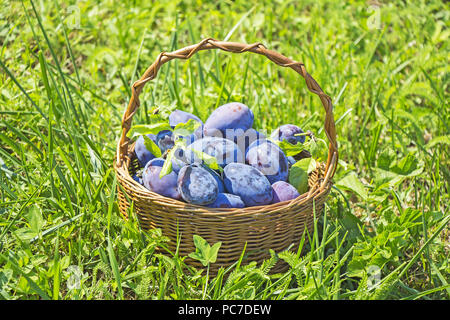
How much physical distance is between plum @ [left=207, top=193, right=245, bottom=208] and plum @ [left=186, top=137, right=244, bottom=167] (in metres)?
0.12

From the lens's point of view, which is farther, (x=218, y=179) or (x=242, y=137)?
(x=242, y=137)

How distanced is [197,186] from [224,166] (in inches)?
7.2

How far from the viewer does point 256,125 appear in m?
1.93

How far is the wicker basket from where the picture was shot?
4.09ft

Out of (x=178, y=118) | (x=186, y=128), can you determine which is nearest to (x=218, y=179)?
(x=186, y=128)

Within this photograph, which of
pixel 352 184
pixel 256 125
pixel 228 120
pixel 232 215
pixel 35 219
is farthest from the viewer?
pixel 256 125

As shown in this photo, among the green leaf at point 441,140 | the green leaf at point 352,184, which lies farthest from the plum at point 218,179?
the green leaf at point 441,140

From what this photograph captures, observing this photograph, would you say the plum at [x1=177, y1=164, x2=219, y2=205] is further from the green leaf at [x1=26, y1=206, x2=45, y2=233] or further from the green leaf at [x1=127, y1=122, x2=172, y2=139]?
the green leaf at [x1=26, y1=206, x2=45, y2=233]

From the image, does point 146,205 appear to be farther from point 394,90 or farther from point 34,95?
point 394,90

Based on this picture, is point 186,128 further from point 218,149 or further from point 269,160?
point 269,160

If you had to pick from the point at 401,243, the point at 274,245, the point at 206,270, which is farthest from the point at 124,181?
the point at 401,243

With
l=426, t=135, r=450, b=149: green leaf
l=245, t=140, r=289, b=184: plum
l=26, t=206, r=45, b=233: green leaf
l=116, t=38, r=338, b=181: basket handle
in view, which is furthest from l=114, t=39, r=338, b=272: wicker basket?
l=426, t=135, r=450, b=149: green leaf

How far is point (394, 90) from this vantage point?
83.2 inches

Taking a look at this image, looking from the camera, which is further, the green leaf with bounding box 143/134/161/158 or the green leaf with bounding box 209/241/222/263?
the green leaf with bounding box 143/134/161/158
